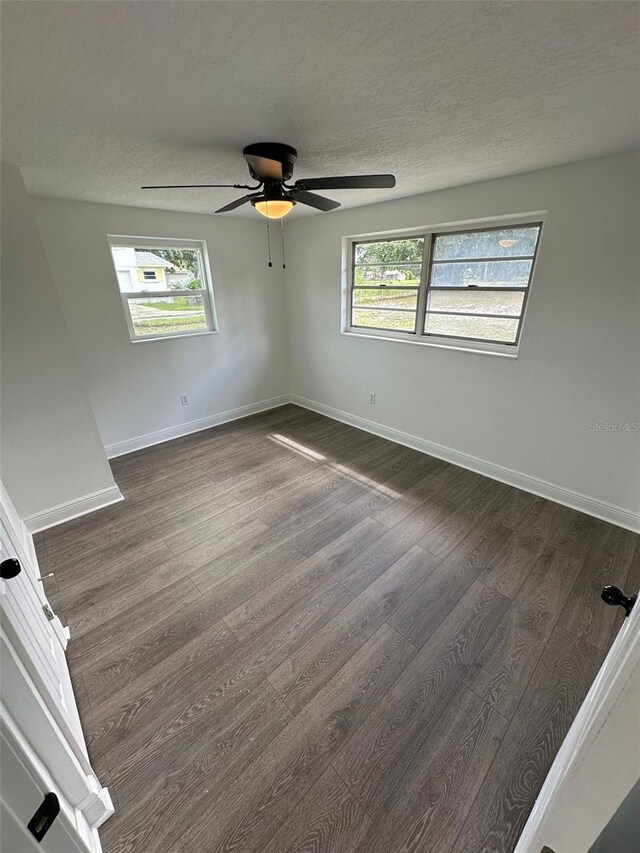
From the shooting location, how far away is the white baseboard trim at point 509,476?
2.43 m

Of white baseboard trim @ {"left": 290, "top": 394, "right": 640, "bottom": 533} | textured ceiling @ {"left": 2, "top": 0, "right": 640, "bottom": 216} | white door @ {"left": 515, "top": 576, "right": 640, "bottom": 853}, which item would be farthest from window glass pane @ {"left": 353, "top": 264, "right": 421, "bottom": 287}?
white door @ {"left": 515, "top": 576, "right": 640, "bottom": 853}

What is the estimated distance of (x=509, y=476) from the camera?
2.93 m

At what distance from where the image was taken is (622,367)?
218 cm

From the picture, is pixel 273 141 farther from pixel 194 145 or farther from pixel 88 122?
pixel 88 122

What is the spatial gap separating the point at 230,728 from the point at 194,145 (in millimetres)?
2787

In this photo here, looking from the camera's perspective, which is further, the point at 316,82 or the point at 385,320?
the point at 385,320

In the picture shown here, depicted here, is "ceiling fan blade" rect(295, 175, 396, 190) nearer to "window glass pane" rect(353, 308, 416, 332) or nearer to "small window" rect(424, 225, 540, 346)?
"small window" rect(424, 225, 540, 346)

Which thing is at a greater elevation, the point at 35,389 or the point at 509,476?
the point at 35,389

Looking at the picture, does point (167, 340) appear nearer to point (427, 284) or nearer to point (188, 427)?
point (188, 427)

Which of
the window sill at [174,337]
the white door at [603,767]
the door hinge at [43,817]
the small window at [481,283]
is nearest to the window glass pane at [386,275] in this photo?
the small window at [481,283]

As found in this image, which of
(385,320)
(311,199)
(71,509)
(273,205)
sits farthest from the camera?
(385,320)

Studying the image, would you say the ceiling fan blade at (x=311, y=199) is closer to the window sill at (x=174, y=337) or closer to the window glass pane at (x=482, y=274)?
the window glass pane at (x=482, y=274)

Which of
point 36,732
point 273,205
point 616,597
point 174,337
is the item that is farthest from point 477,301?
point 36,732

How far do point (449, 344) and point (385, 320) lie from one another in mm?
823
